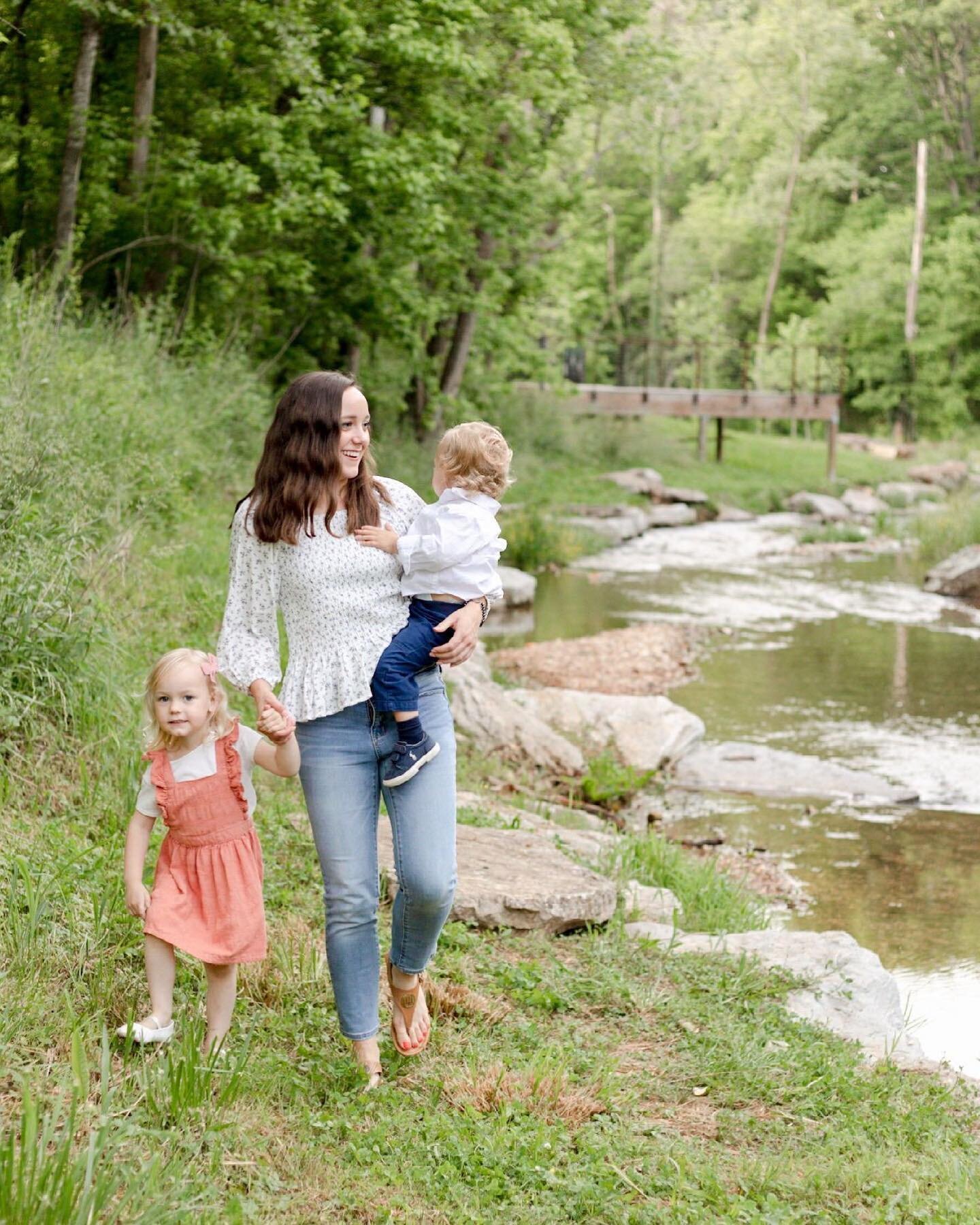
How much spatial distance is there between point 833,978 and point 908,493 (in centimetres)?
2505

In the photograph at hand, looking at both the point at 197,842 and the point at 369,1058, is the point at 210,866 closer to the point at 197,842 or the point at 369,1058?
the point at 197,842

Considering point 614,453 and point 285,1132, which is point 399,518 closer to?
point 285,1132

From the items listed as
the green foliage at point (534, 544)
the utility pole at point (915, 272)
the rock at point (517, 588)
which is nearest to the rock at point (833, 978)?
the rock at point (517, 588)

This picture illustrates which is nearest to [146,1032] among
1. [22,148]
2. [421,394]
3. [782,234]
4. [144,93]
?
[22,148]

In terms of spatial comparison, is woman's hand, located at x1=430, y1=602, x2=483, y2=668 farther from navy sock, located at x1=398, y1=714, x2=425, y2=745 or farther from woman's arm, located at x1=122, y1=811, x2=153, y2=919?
woman's arm, located at x1=122, y1=811, x2=153, y2=919

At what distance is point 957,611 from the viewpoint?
54.7ft

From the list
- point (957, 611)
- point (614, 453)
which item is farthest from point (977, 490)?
point (957, 611)

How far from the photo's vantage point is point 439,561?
3.81 meters

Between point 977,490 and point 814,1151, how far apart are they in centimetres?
2743

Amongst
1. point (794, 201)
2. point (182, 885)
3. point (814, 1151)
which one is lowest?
point (814, 1151)

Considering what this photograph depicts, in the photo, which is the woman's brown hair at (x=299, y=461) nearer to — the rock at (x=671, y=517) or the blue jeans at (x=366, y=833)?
the blue jeans at (x=366, y=833)

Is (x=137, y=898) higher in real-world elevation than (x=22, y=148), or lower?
lower

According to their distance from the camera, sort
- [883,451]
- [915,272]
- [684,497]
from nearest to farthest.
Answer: [684,497] < [883,451] < [915,272]

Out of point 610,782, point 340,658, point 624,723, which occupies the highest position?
point 340,658
